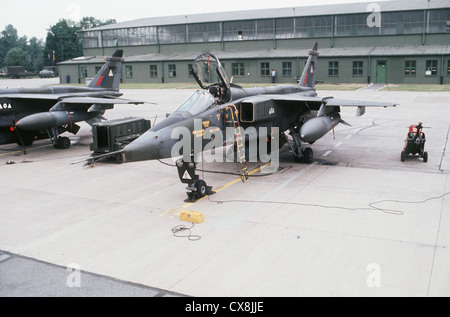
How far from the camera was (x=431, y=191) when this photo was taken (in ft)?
35.3

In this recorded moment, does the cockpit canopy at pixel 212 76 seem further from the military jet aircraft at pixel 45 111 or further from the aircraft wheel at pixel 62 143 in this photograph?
the aircraft wheel at pixel 62 143

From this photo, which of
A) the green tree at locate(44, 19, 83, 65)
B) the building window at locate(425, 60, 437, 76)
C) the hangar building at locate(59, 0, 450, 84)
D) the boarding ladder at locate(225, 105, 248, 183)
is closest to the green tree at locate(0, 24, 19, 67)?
the green tree at locate(44, 19, 83, 65)

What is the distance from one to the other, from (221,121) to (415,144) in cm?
681

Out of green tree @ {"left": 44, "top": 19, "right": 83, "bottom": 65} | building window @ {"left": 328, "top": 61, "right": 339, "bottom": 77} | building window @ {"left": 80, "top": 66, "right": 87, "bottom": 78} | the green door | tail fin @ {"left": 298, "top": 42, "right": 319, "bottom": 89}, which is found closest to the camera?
tail fin @ {"left": 298, "top": 42, "right": 319, "bottom": 89}

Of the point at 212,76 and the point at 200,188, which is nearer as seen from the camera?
the point at 200,188

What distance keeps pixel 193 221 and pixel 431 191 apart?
620cm

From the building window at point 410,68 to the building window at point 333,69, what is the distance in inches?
289

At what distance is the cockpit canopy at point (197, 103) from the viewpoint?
10789 mm

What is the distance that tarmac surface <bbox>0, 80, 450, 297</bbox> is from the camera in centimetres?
631

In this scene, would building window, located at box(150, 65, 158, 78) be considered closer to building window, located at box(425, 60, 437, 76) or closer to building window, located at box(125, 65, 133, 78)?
building window, located at box(125, 65, 133, 78)

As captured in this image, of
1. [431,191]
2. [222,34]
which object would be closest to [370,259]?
[431,191]

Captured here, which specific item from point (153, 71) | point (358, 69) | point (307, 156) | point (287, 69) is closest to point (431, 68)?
point (358, 69)

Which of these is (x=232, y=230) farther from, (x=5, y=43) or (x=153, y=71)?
(x=5, y=43)

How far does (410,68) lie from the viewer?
46.0m
